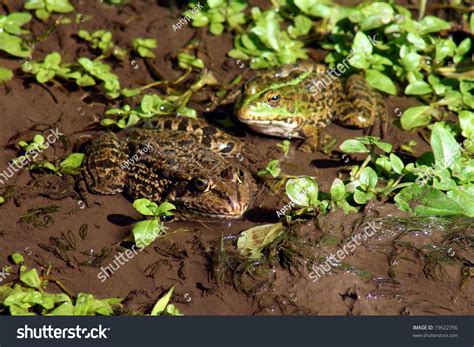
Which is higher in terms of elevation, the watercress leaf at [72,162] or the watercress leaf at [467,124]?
the watercress leaf at [467,124]

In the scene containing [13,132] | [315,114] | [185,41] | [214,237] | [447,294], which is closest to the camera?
[447,294]

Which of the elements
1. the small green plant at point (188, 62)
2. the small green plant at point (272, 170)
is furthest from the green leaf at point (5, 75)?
the small green plant at point (272, 170)

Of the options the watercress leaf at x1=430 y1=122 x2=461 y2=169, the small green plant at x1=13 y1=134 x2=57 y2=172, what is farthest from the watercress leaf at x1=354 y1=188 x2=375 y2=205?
the small green plant at x1=13 y1=134 x2=57 y2=172

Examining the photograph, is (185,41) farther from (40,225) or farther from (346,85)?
(40,225)

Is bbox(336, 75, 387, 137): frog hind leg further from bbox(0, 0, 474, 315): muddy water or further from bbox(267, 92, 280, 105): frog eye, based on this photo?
bbox(267, 92, 280, 105): frog eye

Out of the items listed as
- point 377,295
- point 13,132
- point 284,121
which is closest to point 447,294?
point 377,295

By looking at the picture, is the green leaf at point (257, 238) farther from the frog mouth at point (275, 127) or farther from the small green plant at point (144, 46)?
the small green plant at point (144, 46)

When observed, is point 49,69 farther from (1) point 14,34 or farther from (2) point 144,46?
(2) point 144,46
